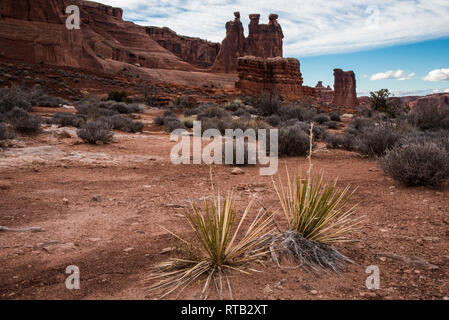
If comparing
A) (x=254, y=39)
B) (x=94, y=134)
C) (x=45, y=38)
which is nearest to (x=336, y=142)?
(x=94, y=134)

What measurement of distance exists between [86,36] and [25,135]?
6149 centimetres

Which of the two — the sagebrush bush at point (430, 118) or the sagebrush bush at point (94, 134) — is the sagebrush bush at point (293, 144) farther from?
the sagebrush bush at point (430, 118)

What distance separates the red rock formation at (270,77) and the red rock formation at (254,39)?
186 feet

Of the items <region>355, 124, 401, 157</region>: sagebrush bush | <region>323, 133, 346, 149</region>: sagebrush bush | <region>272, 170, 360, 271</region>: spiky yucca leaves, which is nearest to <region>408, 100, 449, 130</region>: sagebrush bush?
<region>323, 133, 346, 149</region>: sagebrush bush

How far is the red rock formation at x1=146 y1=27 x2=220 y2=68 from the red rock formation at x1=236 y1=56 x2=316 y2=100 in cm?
7033

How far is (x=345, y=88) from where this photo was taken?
290 feet

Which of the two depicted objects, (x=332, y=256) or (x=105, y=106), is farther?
(x=105, y=106)

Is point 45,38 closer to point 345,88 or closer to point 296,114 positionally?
point 296,114

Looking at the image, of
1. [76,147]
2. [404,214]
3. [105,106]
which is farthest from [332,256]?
[105,106]

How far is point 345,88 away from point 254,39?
33336 mm
